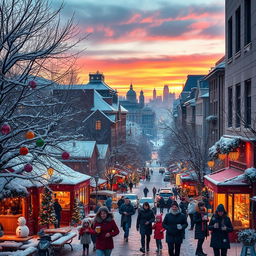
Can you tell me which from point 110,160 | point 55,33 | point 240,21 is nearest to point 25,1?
→ point 55,33

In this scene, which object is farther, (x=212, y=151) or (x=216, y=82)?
(x=216, y=82)

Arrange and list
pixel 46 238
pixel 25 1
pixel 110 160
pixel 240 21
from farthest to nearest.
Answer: pixel 110 160, pixel 240 21, pixel 46 238, pixel 25 1

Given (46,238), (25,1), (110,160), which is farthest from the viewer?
(110,160)

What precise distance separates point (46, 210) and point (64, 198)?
445 centimetres

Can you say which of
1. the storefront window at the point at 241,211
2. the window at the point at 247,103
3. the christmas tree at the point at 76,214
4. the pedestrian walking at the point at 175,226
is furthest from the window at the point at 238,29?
the pedestrian walking at the point at 175,226

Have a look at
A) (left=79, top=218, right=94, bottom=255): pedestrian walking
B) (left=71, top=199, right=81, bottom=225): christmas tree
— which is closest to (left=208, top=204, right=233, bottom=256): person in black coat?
(left=79, top=218, right=94, bottom=255): pedestrian walking

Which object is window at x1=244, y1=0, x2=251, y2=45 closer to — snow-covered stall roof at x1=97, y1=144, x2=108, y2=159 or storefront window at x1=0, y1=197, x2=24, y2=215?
storefront window at x1=0, y1=197, x2=24, y2=215

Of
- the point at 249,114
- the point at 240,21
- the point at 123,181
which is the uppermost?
the point at 240,21

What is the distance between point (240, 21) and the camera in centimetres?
2356

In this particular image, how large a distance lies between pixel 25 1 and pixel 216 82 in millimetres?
33308

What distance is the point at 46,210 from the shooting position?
73.8 feet

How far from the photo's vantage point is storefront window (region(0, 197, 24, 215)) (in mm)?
21783

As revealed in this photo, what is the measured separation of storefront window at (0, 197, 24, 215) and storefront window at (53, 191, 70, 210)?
4709 mm

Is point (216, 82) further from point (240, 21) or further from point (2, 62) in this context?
point (2, 62)
